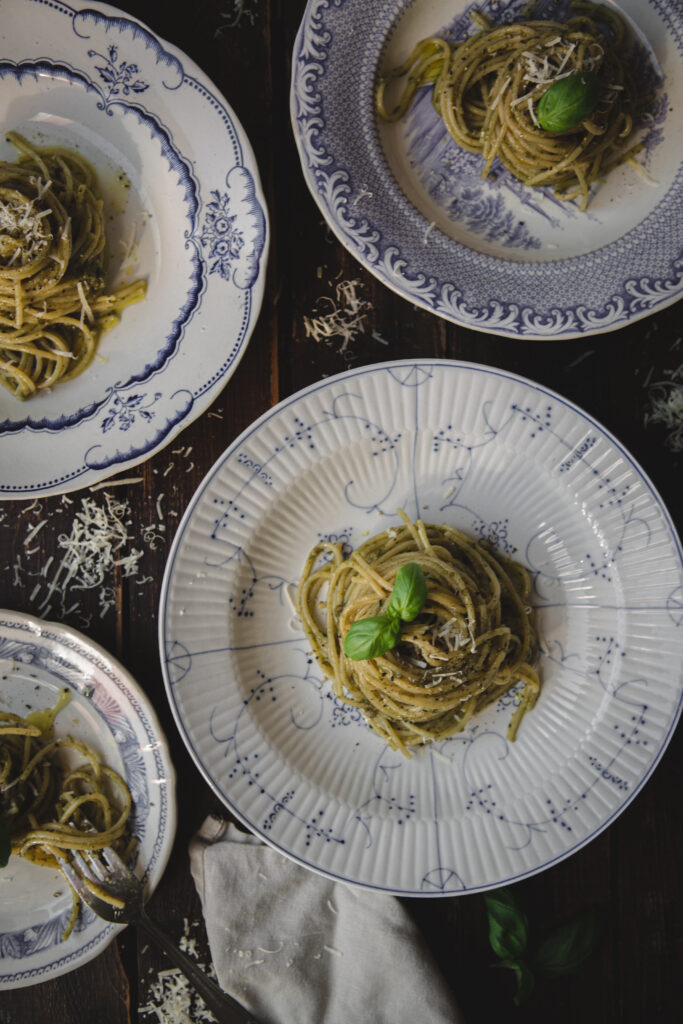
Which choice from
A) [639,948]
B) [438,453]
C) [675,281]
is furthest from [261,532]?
[639,948]

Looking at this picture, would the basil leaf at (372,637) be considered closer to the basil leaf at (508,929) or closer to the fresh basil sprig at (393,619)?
the fresh basil sprig at (393,619)

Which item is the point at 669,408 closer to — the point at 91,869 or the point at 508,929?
the point at 508,929

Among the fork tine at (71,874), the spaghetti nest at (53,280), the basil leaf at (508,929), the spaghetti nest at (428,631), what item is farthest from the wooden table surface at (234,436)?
the spaghetti nest at (428,631)

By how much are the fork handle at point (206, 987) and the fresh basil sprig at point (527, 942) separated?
71cm

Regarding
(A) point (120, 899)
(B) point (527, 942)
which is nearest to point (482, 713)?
(B) point (527, 942)

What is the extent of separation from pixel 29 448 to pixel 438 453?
109cm

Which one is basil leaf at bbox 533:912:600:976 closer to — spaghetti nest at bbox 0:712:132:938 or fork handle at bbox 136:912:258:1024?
fork handle at bbox 136:912:258:1024

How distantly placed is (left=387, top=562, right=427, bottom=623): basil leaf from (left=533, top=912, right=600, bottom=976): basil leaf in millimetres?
1038

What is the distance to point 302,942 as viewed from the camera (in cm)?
203

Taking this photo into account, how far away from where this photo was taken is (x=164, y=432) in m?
1.92

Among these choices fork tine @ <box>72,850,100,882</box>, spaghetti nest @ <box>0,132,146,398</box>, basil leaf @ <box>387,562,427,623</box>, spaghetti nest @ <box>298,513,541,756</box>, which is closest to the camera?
basil leaf @ <box>387,562,427,623</box>

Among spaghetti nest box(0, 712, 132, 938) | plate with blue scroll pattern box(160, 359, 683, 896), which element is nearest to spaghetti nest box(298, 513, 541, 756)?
plate with blue scroll pattern box(160, 359, 683, 896)

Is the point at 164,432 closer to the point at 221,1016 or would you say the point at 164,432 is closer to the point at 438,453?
the point at 438,453

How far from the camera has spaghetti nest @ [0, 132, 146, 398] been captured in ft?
6.26
